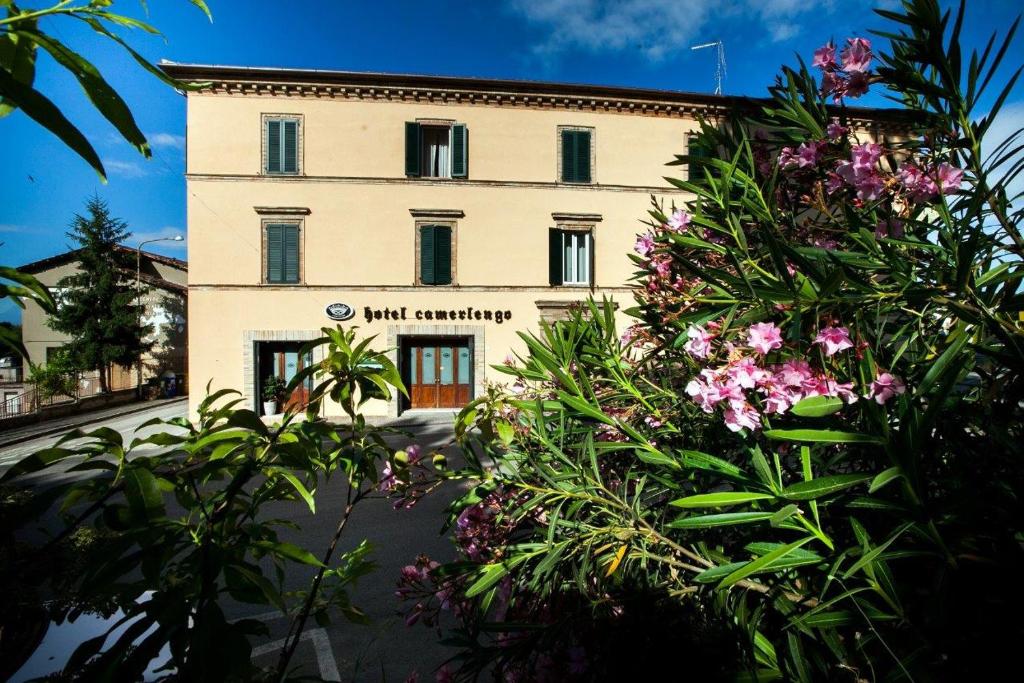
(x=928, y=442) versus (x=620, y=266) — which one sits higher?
(x=620, y=266)

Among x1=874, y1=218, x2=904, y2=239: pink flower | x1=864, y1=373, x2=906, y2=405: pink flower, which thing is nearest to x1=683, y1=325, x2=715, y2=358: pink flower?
x1=864, y1=373, x2=906, y2=405: pink flower

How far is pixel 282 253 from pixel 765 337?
14.5 m

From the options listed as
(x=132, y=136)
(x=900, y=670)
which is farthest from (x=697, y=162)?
(x=132, y=136)

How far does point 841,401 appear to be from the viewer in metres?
1.01

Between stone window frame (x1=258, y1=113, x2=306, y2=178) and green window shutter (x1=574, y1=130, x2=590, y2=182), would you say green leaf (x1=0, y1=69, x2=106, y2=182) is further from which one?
green window shutter (x1=574, y1=130, x2=590, y2=182)

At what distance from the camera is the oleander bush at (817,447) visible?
2.99ft

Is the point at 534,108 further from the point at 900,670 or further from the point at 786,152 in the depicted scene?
the point at 900,670

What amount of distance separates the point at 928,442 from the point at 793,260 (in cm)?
50

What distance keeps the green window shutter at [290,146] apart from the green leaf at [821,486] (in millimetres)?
15118

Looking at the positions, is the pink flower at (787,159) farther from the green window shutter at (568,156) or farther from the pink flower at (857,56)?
the green window shutter at (568,156)

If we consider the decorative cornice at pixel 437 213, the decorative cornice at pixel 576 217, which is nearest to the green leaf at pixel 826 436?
the decorative cornice at pixel 437 213

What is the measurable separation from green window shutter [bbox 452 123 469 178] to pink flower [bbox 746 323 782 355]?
1396 centimetres

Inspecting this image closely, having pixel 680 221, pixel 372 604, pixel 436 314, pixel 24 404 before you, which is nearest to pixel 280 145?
pixel 436 314

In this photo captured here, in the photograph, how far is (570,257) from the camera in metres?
14.6
